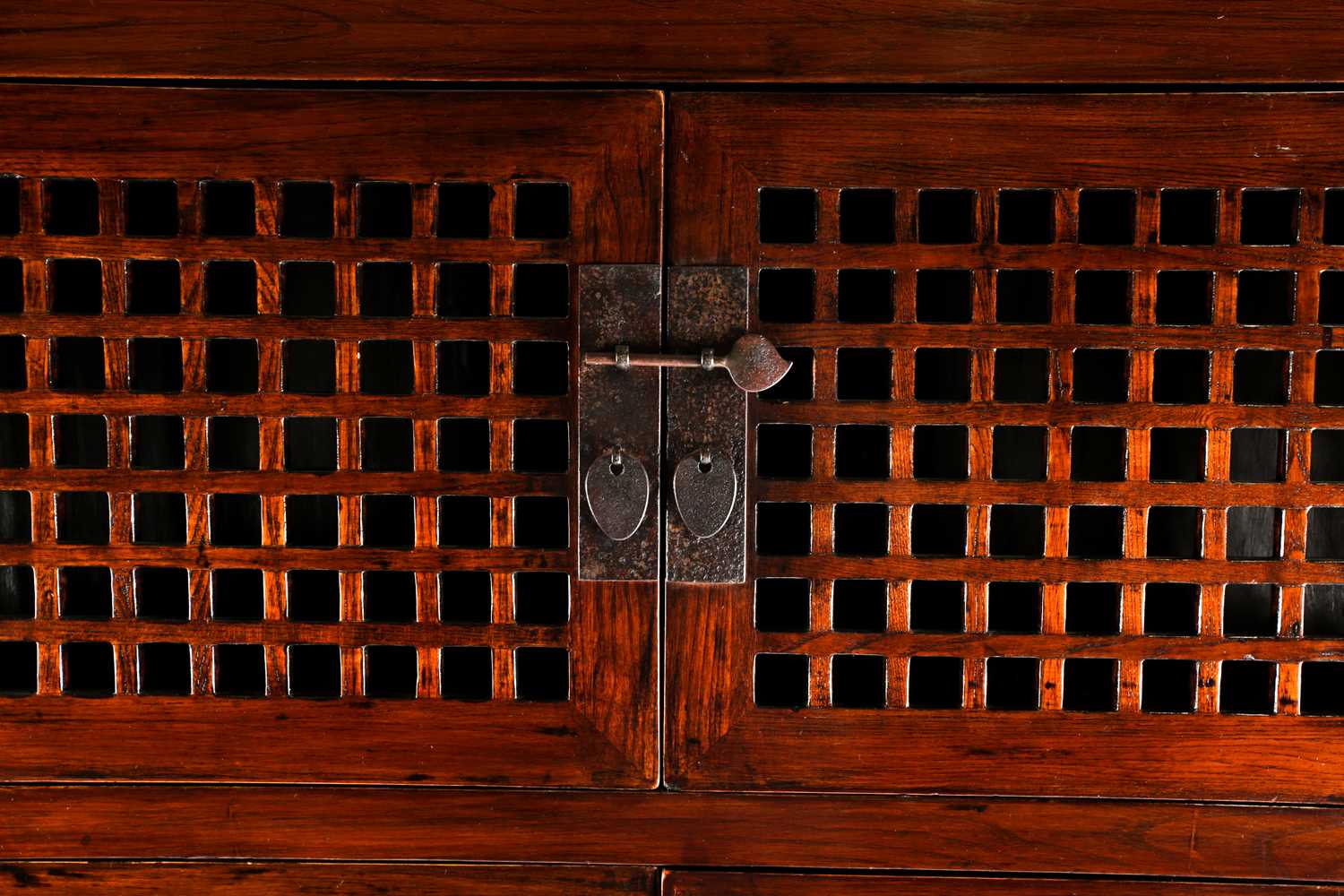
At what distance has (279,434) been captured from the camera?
615mm

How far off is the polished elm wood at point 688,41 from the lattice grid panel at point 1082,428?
0.08 m

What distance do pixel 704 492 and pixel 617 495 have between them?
5 centimetres

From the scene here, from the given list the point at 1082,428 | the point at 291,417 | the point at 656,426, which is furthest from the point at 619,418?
the point at 1082,428

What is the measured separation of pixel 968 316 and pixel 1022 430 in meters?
0.09

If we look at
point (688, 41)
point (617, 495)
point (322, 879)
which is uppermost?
point (688, 41)

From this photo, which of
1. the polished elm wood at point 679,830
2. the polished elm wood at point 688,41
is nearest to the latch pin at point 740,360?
the polished elm wood at point 688,41

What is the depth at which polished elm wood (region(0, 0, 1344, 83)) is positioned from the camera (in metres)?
0.59

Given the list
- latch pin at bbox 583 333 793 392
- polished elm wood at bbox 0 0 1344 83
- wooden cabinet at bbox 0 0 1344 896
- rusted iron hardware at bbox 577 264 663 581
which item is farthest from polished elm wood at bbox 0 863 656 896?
polished elm wood at bbox 0 0 1344 83

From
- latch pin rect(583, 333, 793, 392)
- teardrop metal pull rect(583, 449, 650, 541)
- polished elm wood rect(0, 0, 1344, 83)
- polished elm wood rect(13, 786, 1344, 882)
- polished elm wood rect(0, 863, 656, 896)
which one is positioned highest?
polished elm wood rect(0, 0, 1344, 83)

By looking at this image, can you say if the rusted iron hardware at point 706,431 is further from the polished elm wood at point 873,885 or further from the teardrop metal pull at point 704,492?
the polished elm wood at point 873,885

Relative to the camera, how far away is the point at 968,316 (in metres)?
0.66

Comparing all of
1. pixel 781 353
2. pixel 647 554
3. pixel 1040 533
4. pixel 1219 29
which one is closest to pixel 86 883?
pixel 647 554

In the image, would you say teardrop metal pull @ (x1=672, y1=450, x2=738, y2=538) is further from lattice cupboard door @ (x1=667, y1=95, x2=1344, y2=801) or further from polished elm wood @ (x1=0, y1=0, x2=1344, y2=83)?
polished elm wood @ (x1=0, y1=0, x2=1344, y2=83)

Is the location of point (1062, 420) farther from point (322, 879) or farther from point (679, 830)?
point (322, 879)
